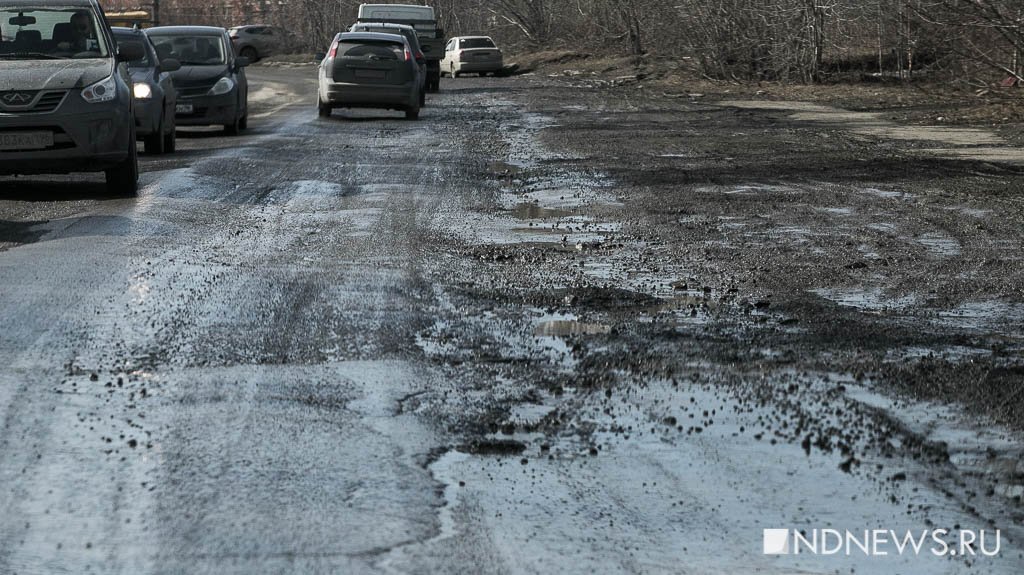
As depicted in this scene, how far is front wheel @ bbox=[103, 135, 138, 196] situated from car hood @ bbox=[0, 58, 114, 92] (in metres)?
0.63

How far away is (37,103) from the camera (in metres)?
11.8

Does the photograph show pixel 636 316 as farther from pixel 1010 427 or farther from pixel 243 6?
pixel 243 6

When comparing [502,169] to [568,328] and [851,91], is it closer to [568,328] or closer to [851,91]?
[568,328]

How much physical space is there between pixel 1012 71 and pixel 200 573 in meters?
→ 23.0

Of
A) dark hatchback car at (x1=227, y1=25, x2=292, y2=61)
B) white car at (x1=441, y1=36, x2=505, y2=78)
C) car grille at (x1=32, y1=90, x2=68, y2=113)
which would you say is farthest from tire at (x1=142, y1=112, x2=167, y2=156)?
dark hatchback car at (x1=227, y1=25, x2=292, y2=61)

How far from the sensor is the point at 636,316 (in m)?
6.69

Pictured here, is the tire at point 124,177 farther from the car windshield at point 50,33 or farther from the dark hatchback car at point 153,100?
the dark hatchback car at point 153,100

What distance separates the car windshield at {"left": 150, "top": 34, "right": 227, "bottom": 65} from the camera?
Result: 21.3 meters

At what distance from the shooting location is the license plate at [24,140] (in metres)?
11.7

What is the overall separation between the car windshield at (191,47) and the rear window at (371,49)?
139 inches

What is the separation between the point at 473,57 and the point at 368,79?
25168 mm

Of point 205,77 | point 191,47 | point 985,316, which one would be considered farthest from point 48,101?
point 191,47

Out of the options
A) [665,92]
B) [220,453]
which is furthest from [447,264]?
[665,92]

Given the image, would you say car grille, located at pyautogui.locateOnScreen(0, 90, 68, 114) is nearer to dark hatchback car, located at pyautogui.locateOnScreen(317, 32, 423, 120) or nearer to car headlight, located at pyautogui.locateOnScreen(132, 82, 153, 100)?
car headlight, located at pyautogui.locateOnScreen(132, 82, 153, 100)
